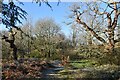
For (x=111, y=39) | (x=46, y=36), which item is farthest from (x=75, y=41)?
(x=111, y=39)

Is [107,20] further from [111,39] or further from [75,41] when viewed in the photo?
[75,41]

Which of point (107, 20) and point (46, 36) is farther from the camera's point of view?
point (46, 36)

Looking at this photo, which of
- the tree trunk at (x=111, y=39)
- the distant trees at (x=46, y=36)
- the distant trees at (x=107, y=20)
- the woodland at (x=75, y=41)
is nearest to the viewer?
the woodland at (x=75, y=41)

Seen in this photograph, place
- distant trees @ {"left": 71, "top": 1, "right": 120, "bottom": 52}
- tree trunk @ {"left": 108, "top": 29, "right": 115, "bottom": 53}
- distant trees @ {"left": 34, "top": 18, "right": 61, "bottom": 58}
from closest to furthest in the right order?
tree trunk @ {"left": 108, "top": 29, "right": 115, "bottom": 53} < distant trees @ {"left": 71, "top": 1, "right": 120, "bottom": 52} < distant trees @ {"left": 34, "top": 18, "right": 61, "bottom": 58}

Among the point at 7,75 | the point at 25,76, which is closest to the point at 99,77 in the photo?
the point at 25,76

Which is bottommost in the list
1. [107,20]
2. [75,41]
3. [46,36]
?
[75,41]

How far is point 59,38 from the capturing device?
13695 millimetres

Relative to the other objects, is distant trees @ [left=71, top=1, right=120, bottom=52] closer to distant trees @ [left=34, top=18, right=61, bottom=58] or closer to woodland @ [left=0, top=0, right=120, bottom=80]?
woodland @ [left=0, top=0, right=120, bottom=80]

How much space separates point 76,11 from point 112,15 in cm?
184

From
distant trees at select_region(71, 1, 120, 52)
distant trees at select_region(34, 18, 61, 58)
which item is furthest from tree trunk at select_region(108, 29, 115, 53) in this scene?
distant trees at select_region(34, 18, 61, 58)

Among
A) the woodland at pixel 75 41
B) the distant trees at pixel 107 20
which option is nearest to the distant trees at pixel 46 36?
the woodland at pixel 75 41

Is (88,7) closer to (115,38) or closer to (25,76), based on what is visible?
(115,38)

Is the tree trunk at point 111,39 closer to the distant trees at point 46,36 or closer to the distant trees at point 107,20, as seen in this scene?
the distant trees at point 107,20

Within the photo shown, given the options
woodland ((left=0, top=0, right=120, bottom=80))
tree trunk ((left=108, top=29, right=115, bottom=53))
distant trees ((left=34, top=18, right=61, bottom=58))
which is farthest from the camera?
distant trees ((left=34, top=18, right=61, bottom=58))
